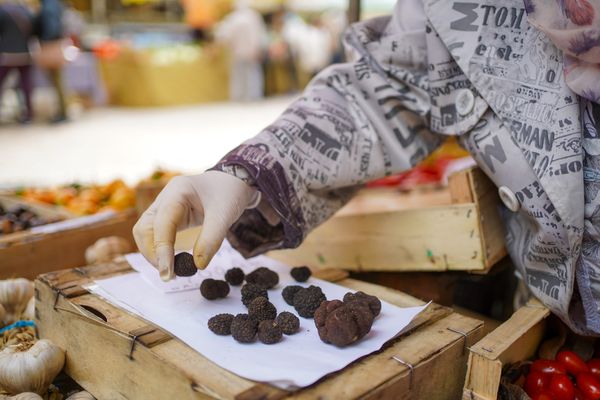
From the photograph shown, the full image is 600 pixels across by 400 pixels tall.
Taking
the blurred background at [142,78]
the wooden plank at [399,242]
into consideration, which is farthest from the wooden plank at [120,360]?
the blurred background at [142,78]

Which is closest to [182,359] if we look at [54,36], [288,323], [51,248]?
[288,323]

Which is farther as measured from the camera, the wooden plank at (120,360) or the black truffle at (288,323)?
the black truffle at (288,323)

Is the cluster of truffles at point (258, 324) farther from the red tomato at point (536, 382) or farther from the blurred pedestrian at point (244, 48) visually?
the blurred pedestrian at point (244, 48)

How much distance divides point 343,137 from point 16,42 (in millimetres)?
7972

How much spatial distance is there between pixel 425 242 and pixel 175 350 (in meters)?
0.81

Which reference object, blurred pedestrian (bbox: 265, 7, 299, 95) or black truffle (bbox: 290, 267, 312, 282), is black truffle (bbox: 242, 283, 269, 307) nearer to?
black truffle (bbox: 290, 267, 312, 282)

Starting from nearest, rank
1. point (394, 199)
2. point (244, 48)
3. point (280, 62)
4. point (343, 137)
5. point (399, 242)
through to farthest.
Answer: point (343, 137)
point (399, 242)
point (394, 199)
point (244, 48)
point (280, 62)

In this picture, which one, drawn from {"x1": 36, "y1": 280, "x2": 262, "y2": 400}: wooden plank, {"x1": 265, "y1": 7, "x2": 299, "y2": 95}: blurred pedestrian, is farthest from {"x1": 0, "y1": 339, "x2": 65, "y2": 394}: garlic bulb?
{"x1": 265, "y1": 7, "x2": 299, "y2": 95}: blurred pedestrian

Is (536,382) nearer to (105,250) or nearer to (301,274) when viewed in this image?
(301,274)

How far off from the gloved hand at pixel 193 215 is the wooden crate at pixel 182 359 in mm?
150

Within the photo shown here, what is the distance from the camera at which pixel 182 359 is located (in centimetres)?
98

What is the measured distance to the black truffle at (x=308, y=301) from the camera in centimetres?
114

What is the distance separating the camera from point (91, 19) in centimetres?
1305

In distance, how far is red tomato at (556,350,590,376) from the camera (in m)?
1.38
